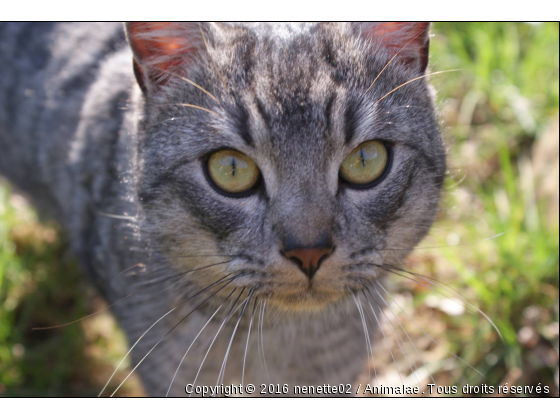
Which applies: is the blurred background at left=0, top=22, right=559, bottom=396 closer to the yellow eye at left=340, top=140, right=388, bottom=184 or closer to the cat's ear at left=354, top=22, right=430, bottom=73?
the cat's ear at left=354, top=22, right=430, bottom=73

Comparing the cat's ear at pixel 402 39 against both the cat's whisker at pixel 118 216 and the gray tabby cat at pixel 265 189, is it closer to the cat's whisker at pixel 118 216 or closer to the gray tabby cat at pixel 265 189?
the gray tabby cat at pixel 265 189

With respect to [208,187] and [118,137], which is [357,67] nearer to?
[208,187]

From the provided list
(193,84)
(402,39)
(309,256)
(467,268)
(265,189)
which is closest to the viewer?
(309,256)

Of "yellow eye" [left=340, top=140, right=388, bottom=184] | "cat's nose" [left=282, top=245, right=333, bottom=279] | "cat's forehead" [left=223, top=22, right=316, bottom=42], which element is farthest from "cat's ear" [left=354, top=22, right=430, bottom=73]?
"cat's nose" [left=282, top=245, right=333, bottom=279]

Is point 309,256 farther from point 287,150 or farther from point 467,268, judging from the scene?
point 467,268

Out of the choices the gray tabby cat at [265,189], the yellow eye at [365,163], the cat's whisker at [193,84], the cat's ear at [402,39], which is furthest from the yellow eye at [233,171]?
the cat's ear at [402,39]

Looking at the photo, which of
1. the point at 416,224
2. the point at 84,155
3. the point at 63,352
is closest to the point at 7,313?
the point at 63,352

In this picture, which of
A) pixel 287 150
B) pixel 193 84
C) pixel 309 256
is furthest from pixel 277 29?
pixel 309 256
